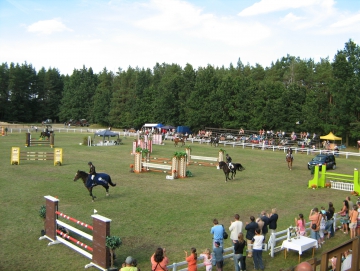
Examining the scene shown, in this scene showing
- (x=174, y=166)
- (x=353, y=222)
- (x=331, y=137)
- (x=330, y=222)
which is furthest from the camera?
(x=331, y=137)

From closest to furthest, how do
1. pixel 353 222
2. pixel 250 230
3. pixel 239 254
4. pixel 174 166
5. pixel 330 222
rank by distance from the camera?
pixel 239 254 → pixel 250 230 → pixel 353 222 → pixel 330 222 → pixel 174 166

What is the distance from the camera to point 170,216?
47.5ft

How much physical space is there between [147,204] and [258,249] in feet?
24.4

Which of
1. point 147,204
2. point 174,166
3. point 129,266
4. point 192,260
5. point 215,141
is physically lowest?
point 147,204

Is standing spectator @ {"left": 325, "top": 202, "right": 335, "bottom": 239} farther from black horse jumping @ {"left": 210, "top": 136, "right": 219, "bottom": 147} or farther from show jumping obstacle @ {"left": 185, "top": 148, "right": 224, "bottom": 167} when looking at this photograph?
black horse jumping @ {"left": 210, "top": 136, "right": 219, "bottom": 147}

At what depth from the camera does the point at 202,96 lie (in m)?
63.4

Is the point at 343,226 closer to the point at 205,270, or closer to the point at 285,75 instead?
the point at 205,270

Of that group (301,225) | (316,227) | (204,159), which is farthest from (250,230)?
(204,159)

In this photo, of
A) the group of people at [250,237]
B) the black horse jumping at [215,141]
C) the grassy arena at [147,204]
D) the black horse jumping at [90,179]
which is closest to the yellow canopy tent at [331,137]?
the black horse jumping at [215,141]

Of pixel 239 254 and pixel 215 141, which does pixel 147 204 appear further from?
pixel 215 141

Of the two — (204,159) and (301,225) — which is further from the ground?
(204,159)

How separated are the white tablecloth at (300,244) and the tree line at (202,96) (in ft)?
130

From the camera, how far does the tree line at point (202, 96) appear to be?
1925 inches

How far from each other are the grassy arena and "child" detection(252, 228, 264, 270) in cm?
35
